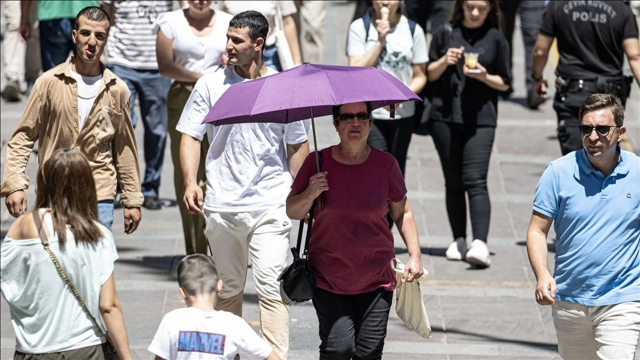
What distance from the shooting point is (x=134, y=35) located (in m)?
10.5

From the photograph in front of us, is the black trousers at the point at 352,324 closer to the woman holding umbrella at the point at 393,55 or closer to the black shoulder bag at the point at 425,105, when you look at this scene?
the woman holding umbrella at the point at 393,55

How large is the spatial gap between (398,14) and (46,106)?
3.34m

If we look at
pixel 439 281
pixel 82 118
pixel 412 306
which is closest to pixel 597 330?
pixel 412 306

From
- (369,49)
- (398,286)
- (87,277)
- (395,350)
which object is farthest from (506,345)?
(87,277)

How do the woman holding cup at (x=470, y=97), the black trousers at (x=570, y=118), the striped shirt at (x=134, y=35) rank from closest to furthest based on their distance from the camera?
1. the woman holding cup at (x=470, y=97)
2. the black trousers at (x=570, y=118)
3. the striped shirt at (x=134, y=35)

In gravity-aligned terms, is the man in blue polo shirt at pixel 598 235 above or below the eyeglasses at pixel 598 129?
below

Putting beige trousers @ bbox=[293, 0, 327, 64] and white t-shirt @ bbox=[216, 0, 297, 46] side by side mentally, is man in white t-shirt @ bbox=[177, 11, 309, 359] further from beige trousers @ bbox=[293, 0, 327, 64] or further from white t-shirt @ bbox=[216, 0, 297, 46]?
beige trousers @ bbox=[293, 0, 327, 64]

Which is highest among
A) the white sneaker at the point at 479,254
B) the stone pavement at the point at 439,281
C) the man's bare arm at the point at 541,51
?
the man's bare arm at the point at 541,51

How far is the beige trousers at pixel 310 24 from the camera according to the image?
44.5ft

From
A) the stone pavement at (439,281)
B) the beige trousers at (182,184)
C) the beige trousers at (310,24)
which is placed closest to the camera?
the stone pavement at (439,281)

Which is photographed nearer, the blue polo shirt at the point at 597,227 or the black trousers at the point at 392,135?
the blue polo shirt at the point at 597,227

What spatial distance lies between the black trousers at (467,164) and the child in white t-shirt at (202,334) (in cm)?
481

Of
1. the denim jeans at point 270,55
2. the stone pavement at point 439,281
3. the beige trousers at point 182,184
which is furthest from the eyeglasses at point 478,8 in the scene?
the beige trousers at point 182,184

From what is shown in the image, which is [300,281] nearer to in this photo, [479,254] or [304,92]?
[304,92]
